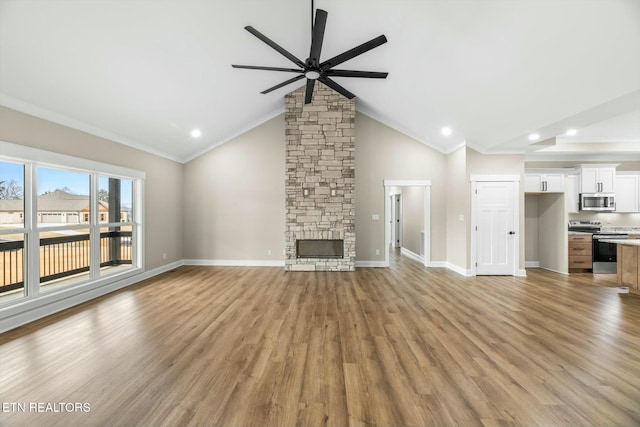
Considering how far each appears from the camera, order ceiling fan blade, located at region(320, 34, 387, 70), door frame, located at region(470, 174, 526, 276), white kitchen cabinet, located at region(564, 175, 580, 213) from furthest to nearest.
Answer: white kitchen cabinet, located at region(564, 175, 580, 213) < door frame, located at region(470, 174, 526, 276) < ceiling fan blade, located at region(320, 34, 387, 70)

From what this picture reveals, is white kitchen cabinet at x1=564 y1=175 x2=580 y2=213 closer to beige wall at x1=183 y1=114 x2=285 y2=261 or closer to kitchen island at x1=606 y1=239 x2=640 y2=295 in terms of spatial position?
kitchen island at x1=606 y1=239 x2=640 y2=295

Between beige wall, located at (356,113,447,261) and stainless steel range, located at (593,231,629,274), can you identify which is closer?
stainless steel range, located at (593,231,629,274)

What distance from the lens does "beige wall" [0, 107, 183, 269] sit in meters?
3.20

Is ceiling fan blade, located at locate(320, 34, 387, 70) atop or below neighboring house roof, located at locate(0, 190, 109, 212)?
atop

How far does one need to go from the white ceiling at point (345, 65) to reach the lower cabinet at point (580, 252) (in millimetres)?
2368

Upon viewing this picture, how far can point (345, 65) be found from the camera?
4656mm

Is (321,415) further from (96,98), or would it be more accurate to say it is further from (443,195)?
(443,195)

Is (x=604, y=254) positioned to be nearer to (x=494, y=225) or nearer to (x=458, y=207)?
(x=494, y=225)

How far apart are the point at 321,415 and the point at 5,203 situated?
4331 mm

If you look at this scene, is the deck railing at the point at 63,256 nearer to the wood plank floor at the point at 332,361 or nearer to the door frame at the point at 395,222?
the wood plank floor at the point at 332,361

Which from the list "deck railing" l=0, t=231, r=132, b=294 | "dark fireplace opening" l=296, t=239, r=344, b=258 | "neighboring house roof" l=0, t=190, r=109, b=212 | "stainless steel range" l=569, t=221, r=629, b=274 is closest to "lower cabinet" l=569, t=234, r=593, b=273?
"stainless steel range" l=569, t=221, r=629, b=274

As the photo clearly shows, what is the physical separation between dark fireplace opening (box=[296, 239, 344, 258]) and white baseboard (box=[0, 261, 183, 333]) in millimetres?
3465

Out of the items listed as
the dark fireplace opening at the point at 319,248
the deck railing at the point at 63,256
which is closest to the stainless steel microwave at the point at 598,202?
the dark fireplace opening at the point at 319,248

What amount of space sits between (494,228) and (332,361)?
4.99 m
